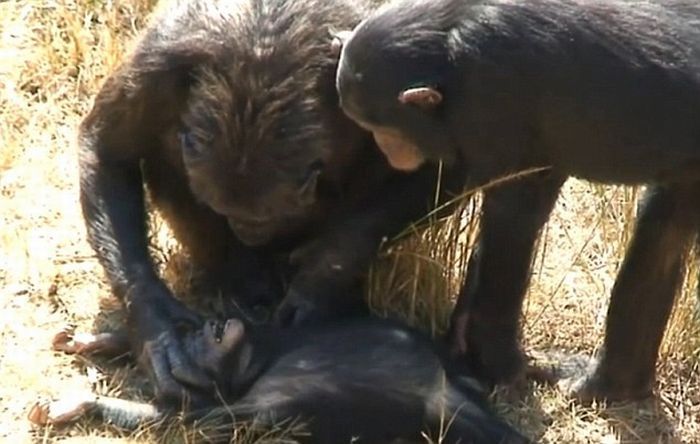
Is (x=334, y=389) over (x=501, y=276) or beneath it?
beneath

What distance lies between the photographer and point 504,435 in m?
4.98

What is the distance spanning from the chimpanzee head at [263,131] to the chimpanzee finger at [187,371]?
1.67 feet

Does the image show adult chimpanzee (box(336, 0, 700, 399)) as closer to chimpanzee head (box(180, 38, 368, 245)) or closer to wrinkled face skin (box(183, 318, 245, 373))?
chimpanzee head (box(180, 38, 368, 245))

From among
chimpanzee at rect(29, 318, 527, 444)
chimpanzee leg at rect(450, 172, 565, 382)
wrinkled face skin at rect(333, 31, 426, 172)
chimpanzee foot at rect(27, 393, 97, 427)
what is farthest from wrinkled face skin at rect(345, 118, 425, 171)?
chimpanzee foot at rect(27, 393, 97, 427)

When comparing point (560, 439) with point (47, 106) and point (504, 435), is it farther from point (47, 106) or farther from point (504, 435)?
point (47, 106)

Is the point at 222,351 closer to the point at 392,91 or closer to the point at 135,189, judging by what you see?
the point at 135,189

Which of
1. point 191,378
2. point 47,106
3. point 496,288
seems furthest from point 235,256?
point 47,106

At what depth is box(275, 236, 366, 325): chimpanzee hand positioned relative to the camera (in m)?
5.42

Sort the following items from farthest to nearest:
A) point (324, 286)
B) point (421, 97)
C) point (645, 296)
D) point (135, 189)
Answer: point (135, 189) < point (324, 286) < point (645, 296) < point (421, 97)

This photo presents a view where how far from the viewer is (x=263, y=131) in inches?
206

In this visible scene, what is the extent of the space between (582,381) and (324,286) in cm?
95

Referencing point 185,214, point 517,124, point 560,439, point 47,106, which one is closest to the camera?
point 517,124

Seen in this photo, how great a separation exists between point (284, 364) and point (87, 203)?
3.33 ft

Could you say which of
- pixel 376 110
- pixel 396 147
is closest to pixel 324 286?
pixel 396 147
